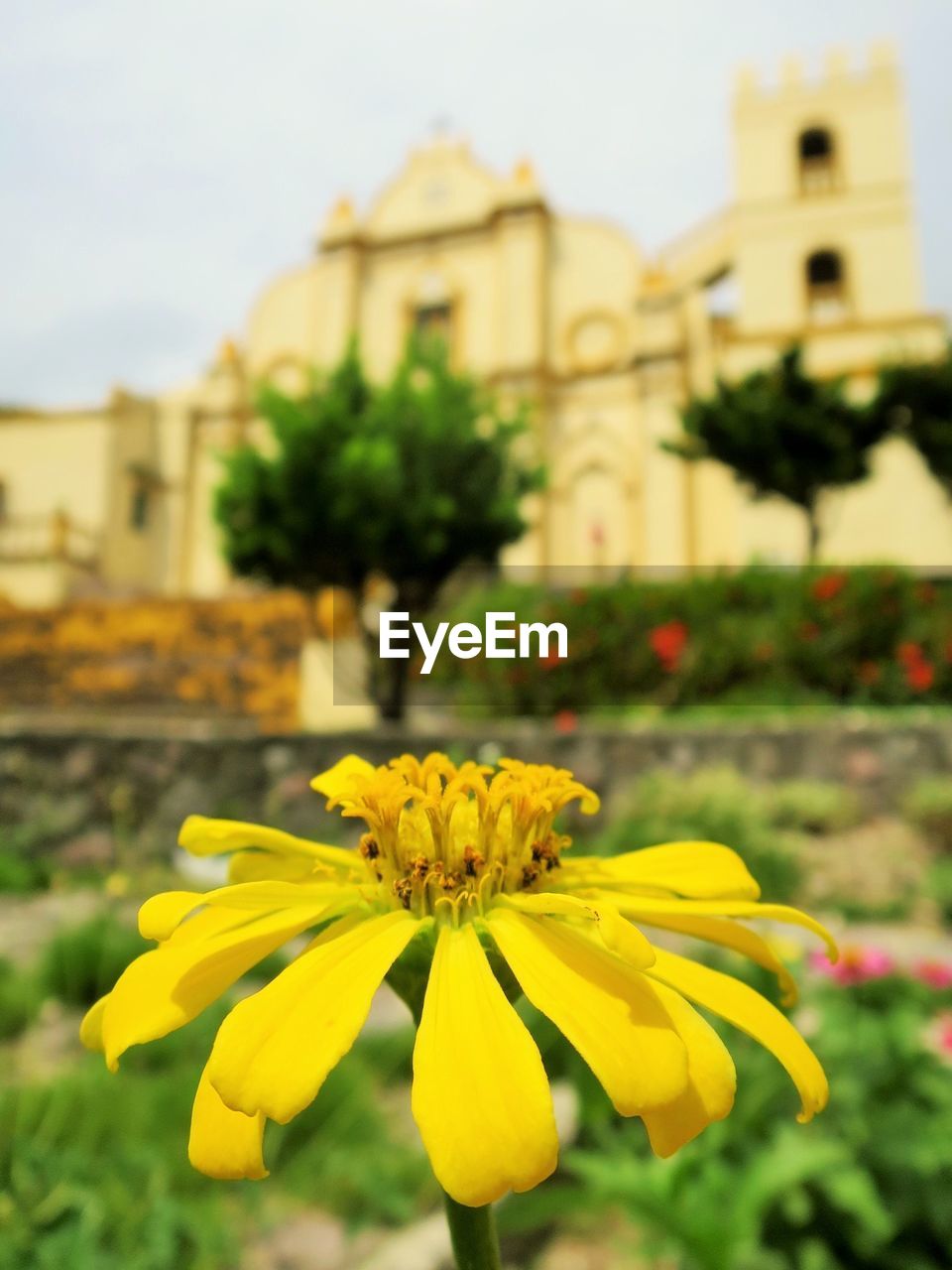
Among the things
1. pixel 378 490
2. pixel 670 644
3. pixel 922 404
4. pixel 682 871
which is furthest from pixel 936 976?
pixel 922 404

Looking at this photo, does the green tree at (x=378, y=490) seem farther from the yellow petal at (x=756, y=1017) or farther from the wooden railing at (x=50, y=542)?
the wooden railing at (x=50, y=542)

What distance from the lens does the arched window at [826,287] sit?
20.1 meters

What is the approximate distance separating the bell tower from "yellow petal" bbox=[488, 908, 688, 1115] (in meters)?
20.7

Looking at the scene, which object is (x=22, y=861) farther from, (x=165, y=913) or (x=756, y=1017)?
(x=756, y=1017)

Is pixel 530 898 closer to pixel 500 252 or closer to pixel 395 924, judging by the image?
pixel 395 924

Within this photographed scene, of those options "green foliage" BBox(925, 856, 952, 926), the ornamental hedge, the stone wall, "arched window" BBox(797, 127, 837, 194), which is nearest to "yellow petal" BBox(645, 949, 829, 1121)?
the stone wall

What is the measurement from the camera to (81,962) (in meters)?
3.24

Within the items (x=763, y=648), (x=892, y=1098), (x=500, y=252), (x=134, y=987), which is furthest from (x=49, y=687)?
(x=500, y=252)

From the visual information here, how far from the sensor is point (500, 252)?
21422 mm

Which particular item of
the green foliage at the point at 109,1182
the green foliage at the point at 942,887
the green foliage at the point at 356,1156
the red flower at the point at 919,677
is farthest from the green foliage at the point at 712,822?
the green foliage at the point at 109,1182

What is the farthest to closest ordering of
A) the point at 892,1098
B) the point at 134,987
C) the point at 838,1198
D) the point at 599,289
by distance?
the point at 599,289
the point at 892,1098
the point at 838,1198
the point at 134,987

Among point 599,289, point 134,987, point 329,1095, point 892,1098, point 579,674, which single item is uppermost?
point 599,289

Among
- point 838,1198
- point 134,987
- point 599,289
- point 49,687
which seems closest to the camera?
point 134,987

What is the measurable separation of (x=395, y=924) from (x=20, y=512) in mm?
25176
